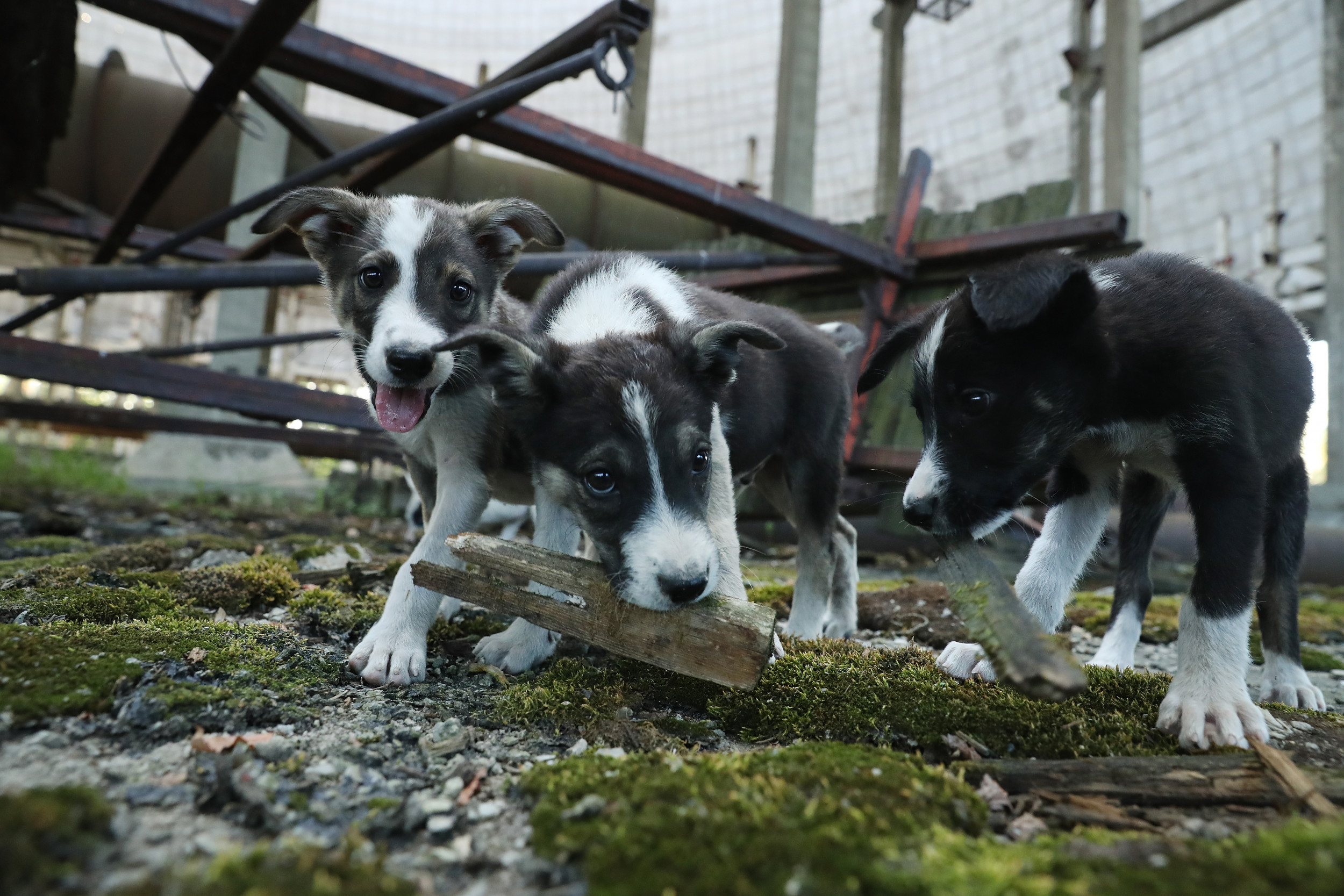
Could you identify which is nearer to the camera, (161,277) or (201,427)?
(161,277)

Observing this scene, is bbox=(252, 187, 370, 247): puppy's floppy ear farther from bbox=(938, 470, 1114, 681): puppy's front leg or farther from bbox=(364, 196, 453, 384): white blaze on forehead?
bbox=(938, 470, 1114, 681): puppy's front leg

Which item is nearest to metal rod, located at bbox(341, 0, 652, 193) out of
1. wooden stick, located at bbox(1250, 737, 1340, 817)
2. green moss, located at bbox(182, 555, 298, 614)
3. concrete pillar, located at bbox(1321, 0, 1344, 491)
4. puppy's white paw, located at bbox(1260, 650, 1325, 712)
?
green moss, located at bbox(182, 555, 298, 614)

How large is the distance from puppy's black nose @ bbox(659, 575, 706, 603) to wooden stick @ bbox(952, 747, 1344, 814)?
32.5 inches

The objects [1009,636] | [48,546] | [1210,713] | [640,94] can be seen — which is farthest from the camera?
[640,94]

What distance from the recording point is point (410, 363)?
288cm

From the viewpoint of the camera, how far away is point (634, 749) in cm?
206

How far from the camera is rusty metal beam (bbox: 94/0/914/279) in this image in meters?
4.20

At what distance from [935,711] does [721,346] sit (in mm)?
1378

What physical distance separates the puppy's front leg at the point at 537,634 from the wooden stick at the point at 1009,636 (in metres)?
1.34

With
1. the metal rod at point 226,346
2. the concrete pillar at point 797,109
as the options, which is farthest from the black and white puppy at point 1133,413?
the concrete pillar at point 797,109

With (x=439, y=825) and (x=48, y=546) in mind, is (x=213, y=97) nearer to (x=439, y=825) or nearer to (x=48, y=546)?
(x=48, y=546)

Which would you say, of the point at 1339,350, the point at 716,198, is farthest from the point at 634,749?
the point at 1339,350

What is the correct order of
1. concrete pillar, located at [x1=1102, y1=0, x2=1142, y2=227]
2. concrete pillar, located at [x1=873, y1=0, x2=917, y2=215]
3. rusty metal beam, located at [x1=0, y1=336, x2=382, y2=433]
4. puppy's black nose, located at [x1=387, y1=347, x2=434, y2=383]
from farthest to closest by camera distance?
concrete pillar, located at [x1=873, y1=0, x2=917, y2=215] → concrete pillar, located at [x1=1102, y1=0, x2=1142, y2=227] → rusty metal beam, located at [x1=0, y1=336, x2=382, y2=433] → puppy's black nose, located at [x1=387, y1=347, x2=434, y2=383]

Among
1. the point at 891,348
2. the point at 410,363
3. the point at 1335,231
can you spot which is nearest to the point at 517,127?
the point at 410,363
